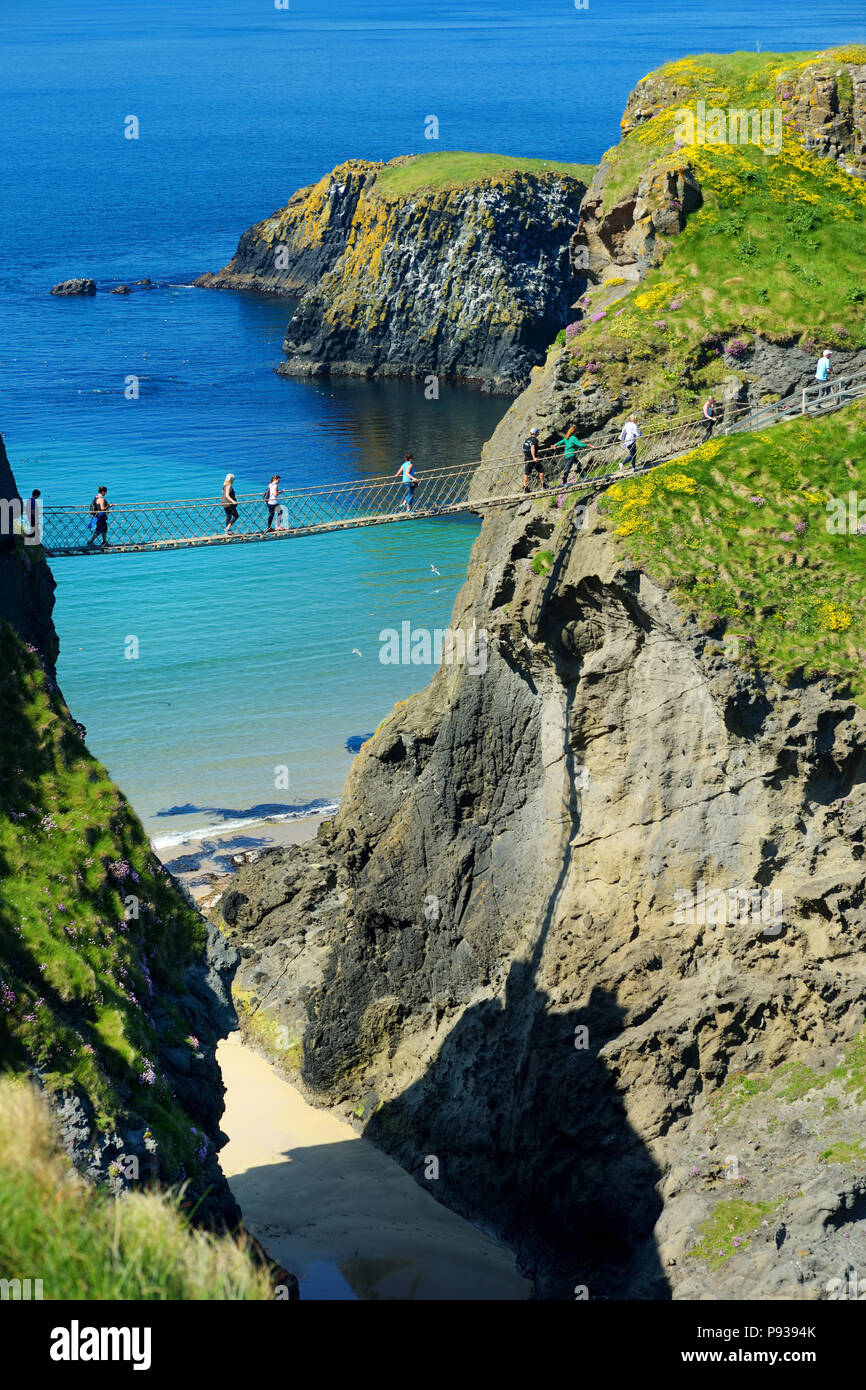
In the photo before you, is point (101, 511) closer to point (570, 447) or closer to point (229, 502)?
point (229, 502)

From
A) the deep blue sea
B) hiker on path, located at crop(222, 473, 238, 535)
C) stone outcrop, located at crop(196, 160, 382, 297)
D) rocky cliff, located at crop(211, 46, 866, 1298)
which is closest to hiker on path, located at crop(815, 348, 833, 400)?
rocky cliff, located at crop(211, 46, 866, 1298)

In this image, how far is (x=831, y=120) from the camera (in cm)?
3981

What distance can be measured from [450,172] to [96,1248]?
384 ft

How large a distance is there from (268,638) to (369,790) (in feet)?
97.0

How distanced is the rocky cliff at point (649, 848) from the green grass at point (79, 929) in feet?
33.2

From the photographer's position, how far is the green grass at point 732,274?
35344 millimetres

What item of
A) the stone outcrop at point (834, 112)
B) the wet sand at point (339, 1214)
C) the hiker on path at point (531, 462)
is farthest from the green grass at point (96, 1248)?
the stone outcrop at point (834, 112)

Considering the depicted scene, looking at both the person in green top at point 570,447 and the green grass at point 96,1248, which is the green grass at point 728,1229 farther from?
the person in green top at point 570,447

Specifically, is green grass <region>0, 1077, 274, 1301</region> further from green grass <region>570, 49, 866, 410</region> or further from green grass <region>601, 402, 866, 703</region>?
green grass <region>570, 49, 866, 410</region>

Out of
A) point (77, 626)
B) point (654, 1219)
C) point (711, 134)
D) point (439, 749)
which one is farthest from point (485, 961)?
point (77, 626)

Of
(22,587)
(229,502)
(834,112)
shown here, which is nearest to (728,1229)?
(22,587)

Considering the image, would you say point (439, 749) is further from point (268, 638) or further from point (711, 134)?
point (268, 638)

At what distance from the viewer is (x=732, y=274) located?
36.5m

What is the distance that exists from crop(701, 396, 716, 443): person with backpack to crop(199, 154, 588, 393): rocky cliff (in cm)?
7959
